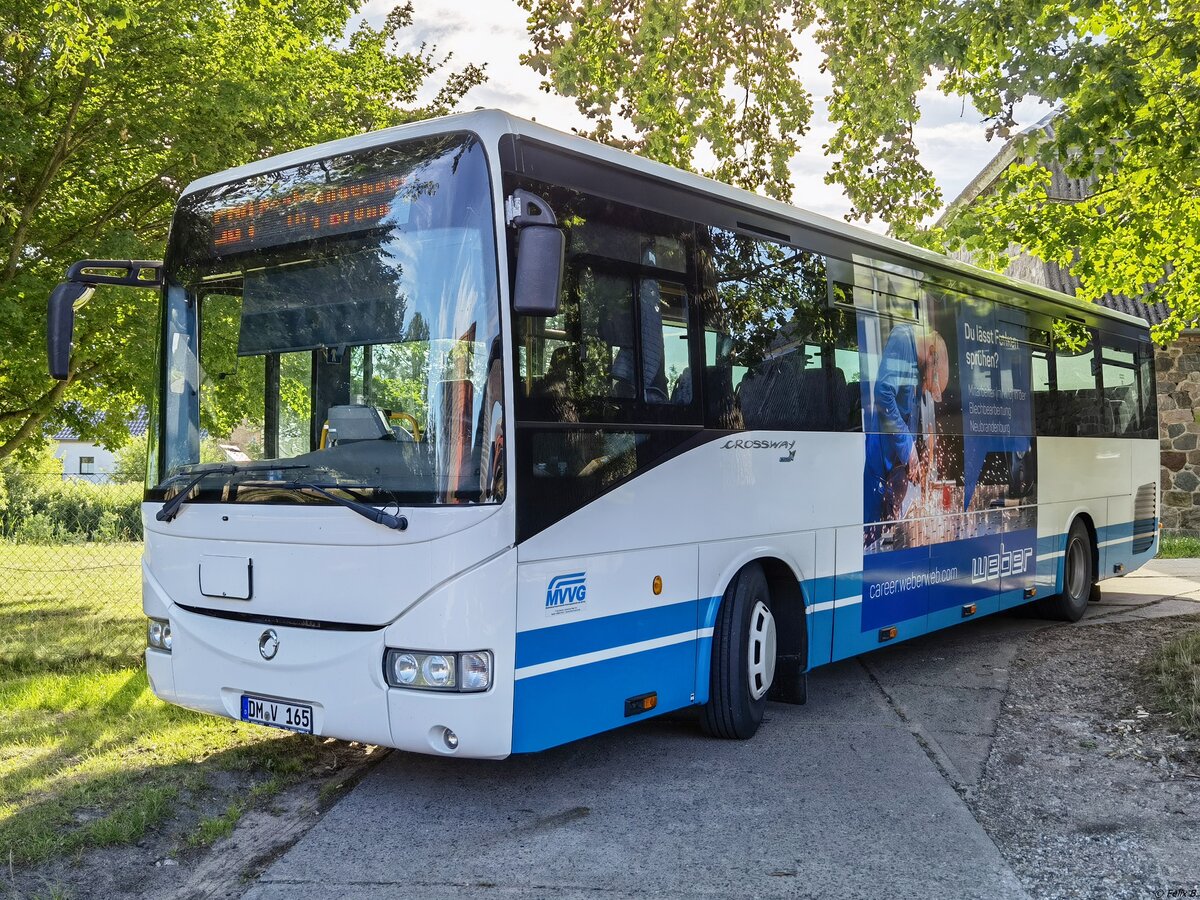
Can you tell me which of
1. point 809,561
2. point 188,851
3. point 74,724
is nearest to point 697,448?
point 809,561

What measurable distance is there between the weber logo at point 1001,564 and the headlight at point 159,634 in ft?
20.3

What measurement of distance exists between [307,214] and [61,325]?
A: 134 cm

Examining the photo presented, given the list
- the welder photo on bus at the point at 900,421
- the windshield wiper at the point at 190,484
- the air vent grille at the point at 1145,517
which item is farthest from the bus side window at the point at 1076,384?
the windshield wiper at the point at 190,484

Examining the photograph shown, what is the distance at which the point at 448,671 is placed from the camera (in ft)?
16.2

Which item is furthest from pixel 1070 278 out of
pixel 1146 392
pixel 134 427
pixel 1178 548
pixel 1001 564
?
pixel 134 427

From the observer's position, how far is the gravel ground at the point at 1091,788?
4.58 metres

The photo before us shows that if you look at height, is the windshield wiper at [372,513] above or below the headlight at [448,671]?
above

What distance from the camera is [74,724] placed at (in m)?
7.01

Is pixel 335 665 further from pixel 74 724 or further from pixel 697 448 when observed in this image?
pixel 74 724

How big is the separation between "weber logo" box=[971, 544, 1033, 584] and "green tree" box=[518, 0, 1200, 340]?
2933 millimetres

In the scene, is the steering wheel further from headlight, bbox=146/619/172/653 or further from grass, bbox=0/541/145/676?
grass, bbox=0/541/145/676

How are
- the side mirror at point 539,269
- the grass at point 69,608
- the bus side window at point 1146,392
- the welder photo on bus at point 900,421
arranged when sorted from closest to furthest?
the side mirror at point 539,269 → the welder photo on bus at point 900,421 → the grass at point 69,608 → the bus side window at point 1146,392

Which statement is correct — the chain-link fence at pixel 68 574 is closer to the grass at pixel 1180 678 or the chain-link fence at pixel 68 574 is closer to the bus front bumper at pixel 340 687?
the bus front bumper at pixel 340 687

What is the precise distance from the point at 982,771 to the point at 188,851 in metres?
3.93
